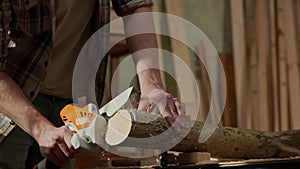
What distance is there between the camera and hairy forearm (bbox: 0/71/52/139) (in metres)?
1.61

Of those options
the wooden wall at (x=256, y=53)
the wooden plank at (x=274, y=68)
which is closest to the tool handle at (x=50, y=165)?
the wooden wall at (x=256, y=53)

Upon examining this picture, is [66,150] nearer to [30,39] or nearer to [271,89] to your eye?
[30,39]

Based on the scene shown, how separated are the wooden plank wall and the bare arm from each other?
227cm

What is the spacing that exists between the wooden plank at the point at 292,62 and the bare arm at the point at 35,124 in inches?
94.4

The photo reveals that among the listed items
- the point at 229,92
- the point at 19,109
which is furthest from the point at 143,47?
the point at 229,92

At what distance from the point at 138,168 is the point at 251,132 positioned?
0.37 meters

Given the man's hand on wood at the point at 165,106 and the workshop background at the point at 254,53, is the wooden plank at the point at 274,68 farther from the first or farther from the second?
the man's hand on wood at the point at 165,106

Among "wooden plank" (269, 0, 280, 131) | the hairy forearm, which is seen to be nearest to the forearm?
the hairy forearm

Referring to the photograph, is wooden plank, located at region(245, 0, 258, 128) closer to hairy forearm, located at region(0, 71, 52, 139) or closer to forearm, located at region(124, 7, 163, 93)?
forearm, located at region(124, 7, 163, 93)

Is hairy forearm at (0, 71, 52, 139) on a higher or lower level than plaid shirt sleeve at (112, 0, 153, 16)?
lower

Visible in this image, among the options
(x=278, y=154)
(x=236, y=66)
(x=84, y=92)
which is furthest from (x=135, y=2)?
(x=236, y=66)

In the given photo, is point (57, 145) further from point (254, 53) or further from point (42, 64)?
point (254, 53)

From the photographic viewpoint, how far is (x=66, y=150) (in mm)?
1522

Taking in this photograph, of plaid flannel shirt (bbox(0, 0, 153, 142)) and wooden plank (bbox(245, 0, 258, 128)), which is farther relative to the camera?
wooden plank (bbox(245, 0, 258, 128))
